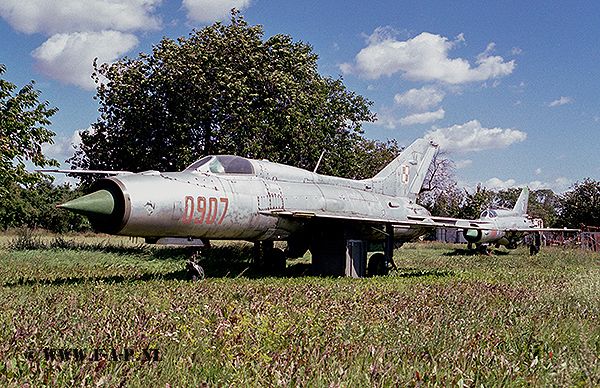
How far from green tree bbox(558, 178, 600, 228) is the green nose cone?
51.5 metres

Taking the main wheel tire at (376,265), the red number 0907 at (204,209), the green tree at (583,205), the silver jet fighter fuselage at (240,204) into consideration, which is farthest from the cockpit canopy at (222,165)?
the green tree at (583,205)

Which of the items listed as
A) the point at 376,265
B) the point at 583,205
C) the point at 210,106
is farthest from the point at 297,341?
the point at 583,205

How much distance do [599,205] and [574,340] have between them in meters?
51.9

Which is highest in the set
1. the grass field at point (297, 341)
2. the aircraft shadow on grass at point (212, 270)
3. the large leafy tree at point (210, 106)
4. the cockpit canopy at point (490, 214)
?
the large leafy tree at point (210, 106)

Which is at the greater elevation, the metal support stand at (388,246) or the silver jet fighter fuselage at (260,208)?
the silver jet fighter fuselage at (260,208)

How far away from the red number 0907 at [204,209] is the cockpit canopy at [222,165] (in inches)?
34.1

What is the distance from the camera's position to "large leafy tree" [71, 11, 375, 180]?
19.0 metres

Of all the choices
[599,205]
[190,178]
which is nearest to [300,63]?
[190,178]

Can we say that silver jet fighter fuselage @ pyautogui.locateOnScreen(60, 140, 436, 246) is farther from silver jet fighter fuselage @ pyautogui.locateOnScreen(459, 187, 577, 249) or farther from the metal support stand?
silver jet fighter fuselage @ pyautogui.locateOnScreen(459, 187, 577, 249)

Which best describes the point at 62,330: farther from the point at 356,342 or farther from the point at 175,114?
the point at 175,114

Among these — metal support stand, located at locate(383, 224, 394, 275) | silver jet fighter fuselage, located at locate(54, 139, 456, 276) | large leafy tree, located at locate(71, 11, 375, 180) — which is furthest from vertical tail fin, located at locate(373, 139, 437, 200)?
large leafy tree, located at locate(71, 11, 375, 180)

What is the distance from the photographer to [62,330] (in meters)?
3.99

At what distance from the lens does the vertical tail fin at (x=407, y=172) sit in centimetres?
1558

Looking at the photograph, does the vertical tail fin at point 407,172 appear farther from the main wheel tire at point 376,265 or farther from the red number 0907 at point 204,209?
the red number 0907 at point 204,209
